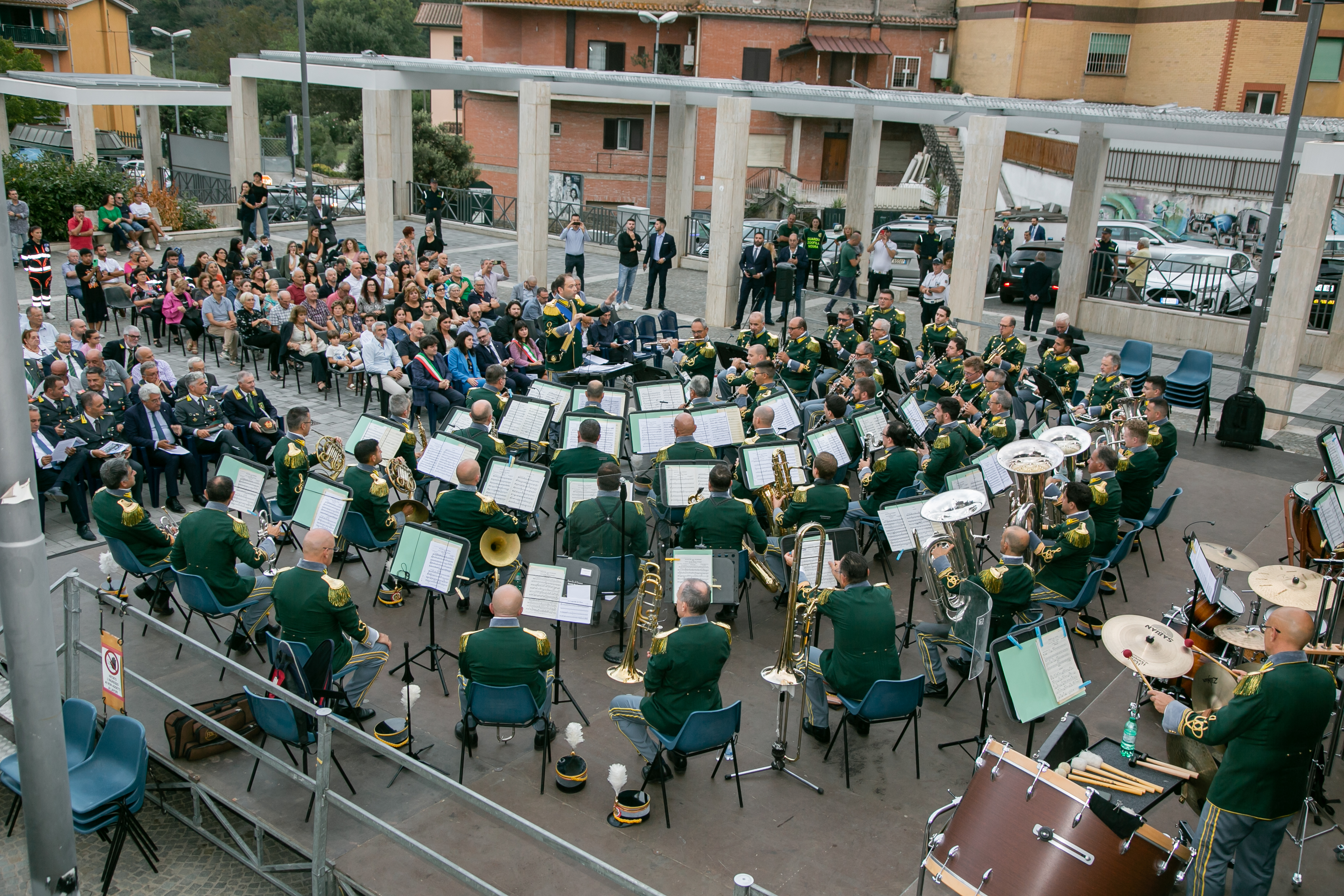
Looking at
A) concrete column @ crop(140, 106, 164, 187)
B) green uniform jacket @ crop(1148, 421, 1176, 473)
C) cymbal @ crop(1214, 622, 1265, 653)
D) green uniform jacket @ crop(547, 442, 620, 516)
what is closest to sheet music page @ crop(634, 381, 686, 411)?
green uniform jacket @ crop(547, 442, 620, 516)

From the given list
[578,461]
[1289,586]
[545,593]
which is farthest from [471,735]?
[1289,586]

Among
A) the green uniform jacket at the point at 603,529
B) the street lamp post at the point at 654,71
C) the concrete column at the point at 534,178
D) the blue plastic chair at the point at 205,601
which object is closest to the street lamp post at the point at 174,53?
the concrete column at the point at 534,178

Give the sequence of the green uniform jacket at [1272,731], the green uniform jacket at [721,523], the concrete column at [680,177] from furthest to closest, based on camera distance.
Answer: the concrete column at [680,177], the green uniform jacket at [721,523], the green uniform jacket at [1272,731]

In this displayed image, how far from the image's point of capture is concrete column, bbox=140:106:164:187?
28.5 m

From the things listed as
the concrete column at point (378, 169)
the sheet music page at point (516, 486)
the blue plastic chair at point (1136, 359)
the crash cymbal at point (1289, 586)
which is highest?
the concrete column at point (378, 169)

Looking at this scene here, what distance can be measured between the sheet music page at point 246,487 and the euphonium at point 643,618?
11.2ft

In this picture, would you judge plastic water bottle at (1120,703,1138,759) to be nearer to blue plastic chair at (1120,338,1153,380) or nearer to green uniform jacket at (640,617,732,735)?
green uniform jacket at (640,617,732,735)

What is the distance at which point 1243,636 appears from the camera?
23.8 ft

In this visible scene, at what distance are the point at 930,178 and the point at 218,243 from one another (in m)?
29.7

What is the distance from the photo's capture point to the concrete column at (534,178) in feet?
67.2

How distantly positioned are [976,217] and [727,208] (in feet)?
14.9

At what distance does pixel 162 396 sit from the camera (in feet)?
38.7

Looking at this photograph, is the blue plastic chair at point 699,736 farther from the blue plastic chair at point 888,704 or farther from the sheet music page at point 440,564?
the sheet music page at point 440,564

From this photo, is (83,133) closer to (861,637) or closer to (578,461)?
(578,461)
